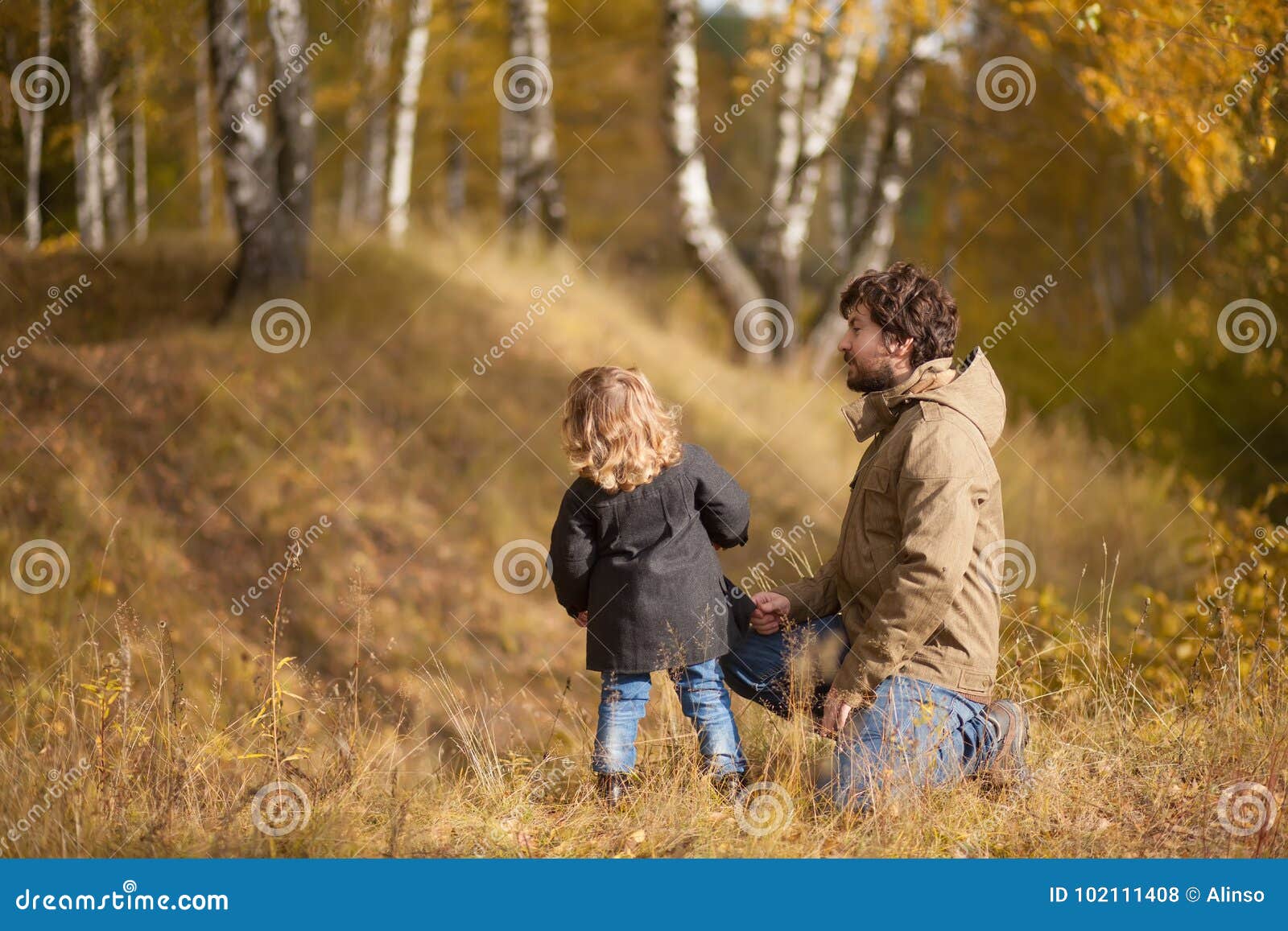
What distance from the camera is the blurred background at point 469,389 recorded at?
526cm

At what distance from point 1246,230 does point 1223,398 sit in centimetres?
260

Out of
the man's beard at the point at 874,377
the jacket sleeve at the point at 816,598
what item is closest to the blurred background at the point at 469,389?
the jacket sleeve at the point at 816,598

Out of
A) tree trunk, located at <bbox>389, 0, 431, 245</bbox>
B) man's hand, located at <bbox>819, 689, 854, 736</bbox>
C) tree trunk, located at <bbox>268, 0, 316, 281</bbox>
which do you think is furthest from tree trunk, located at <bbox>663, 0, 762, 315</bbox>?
man's hand, located at <bbox>819, 689, 854, 736</bbox>

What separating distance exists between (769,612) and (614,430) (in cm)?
91

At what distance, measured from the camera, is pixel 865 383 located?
11.5ft

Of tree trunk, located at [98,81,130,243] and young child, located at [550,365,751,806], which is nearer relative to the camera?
young child, located at [550,365,751,806]

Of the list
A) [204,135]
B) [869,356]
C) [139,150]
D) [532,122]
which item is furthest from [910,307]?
[139,150]

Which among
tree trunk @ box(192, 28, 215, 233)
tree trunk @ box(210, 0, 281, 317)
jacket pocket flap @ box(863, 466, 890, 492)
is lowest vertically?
jacket pocket flap @ box(863, 466, 890, 492)

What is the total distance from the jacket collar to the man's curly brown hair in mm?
62

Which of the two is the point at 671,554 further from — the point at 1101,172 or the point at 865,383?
the point at 1101,172

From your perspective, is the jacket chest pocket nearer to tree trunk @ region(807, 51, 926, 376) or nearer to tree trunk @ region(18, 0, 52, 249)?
tree trunk @ region(807, 51, 926, 376)

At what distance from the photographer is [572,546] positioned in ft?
11.4

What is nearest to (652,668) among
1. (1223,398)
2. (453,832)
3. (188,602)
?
(453,832)

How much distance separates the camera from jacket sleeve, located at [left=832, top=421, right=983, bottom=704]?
3.13 m
